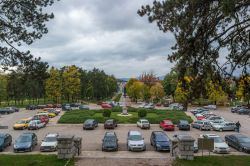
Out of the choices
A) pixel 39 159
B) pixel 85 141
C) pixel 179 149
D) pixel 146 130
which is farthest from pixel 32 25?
pixel 146 130

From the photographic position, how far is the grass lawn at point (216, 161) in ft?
77.6

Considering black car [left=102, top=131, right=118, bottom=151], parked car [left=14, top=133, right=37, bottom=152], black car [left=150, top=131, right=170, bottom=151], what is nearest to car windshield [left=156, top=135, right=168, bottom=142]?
black car [left=150, top=131, right=170, bottom=151]

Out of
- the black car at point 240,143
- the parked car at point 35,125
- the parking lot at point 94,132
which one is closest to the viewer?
the black car at point 240,143

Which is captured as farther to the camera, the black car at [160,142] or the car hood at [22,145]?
the car hood at [22,145]

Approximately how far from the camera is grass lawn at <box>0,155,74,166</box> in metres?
23.6

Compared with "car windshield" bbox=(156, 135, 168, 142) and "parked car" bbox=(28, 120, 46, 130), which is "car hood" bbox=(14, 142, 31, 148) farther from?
"parked car" bbox=(28, 120, 46, 130)

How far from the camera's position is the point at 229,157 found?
26.5 m

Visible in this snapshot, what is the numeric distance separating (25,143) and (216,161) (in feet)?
51.5

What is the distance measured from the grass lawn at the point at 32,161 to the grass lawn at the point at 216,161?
24.8 ft

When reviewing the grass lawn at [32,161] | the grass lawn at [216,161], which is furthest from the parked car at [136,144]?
the grass lawn at [32,161]

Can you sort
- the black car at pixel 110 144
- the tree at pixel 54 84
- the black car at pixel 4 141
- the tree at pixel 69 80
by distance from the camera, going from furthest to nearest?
the tree at pixel 69 80 → the tree at pixel 54 84 → the black car at pixel 4 141 → the black car at pixel 110 144

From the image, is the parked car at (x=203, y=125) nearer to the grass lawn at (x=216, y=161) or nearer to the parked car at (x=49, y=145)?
the grass lawn at (x=216, y=161)

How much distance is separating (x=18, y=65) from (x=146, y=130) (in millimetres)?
24384

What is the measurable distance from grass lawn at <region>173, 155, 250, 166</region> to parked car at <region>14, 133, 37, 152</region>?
42.1 feet
